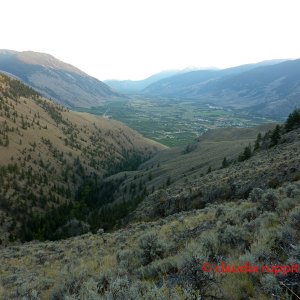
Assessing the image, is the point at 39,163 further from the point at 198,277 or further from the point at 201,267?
the point at 198,277

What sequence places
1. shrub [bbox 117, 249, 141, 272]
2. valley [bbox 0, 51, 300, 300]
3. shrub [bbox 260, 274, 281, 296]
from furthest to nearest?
shrub [bbox 117, 249, 141, 272]
valley [bbox 0, 51, 300, 300]
shrub [bbox 260, 274, 281, 296]

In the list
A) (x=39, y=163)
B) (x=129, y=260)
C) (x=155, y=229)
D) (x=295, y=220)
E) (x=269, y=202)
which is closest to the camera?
(x=295, y=220)

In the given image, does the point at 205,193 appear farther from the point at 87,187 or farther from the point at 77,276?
the point at 87,187

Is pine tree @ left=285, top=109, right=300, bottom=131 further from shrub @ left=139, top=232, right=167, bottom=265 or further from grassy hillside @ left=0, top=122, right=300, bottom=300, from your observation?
shrub @ left=139, top=232, right=167, bottom=265

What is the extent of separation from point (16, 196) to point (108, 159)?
261 feet

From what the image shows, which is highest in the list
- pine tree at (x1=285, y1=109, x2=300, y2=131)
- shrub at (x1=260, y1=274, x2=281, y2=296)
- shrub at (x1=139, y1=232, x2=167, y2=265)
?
shrub at (x1=260, y1=274, x2=281, y2=296)

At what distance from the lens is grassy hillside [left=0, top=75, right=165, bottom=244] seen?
333 ft

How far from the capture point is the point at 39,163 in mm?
136000

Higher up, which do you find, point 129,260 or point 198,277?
point 198,277

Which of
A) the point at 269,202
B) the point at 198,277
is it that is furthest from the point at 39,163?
the point at 198,277

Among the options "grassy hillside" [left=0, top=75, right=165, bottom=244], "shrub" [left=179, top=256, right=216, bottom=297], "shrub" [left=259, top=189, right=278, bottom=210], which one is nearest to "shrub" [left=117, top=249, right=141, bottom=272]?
"shrub" [left=179, top=256, right=216, bottom=297]

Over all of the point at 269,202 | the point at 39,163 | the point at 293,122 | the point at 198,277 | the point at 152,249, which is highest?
the point at 198,277

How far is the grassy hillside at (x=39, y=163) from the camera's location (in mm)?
101562

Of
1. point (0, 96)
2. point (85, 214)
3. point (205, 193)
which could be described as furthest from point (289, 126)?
point (0, 96)
